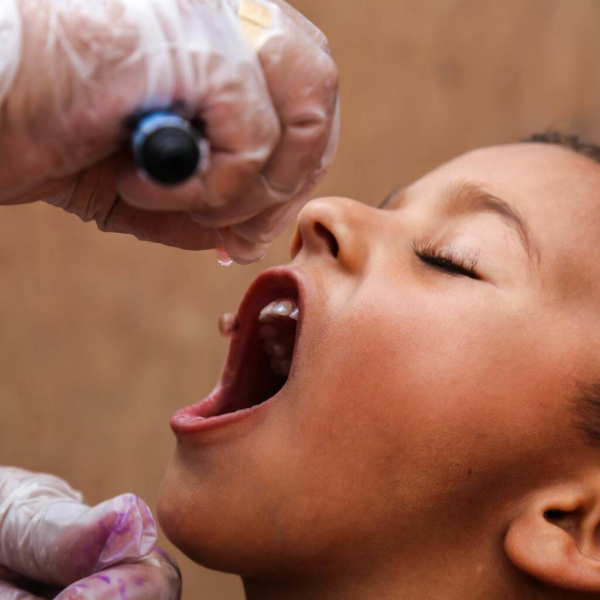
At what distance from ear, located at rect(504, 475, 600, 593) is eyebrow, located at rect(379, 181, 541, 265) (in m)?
0.27

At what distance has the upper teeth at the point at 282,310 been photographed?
992 millimetres

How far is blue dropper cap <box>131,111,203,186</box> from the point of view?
59 centimetres

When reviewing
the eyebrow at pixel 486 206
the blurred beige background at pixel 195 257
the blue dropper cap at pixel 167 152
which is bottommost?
the blurred beige background at pixel 195 257

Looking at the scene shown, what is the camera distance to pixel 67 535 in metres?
0.92

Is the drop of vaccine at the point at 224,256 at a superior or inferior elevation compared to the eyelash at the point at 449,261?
inferior

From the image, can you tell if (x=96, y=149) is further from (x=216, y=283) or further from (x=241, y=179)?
(x=216, y=283)

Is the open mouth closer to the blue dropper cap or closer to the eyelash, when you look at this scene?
the eyelash

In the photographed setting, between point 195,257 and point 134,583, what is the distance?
0.94 m

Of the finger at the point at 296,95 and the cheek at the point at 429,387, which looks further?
the cheek at the point at 429,387

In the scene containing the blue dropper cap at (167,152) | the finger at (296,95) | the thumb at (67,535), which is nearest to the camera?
the blue dropper cap at (167,152)

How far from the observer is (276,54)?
2.30ft

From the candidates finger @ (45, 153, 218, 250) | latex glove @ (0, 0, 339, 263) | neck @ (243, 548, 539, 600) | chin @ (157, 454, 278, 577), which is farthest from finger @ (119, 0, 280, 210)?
neck @ (243, 548, 539, 600)

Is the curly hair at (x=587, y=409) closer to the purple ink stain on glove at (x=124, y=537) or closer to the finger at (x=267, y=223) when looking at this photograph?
the finger at (x=267, y=223)

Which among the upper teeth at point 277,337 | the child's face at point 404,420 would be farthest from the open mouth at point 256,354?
the child's face at point 404,420
